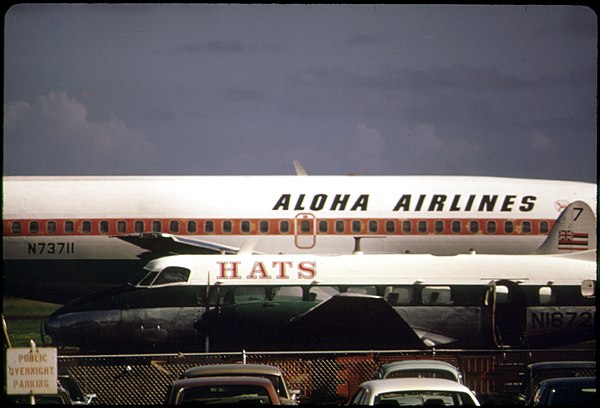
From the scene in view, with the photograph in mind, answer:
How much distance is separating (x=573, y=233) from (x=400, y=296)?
713cm

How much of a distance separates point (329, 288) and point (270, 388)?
12.9 metres

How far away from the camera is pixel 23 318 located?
4397cm

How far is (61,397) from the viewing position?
1513cm

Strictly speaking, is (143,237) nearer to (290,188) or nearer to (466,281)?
(290,188)

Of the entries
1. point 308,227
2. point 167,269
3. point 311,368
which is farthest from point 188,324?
point 308,227

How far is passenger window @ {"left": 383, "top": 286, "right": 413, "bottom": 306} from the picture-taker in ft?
81.7

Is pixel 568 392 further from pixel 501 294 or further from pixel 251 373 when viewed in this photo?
pixel 501 294

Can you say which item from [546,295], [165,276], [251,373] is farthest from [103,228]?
[251,373]

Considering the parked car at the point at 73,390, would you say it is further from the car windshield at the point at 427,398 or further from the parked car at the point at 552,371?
Result: the parked car at the point at 552,371

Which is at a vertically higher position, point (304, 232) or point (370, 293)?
point (304, 232)

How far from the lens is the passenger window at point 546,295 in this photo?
82.8 feet

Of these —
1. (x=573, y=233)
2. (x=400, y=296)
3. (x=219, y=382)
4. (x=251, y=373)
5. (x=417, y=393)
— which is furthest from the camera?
(x=573, y=233)

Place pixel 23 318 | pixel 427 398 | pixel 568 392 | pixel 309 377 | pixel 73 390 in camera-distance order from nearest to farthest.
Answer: pixel 427 398 < pixel 568 392 < pixel 73 390 < pixel 309 377 < pixel 23 318

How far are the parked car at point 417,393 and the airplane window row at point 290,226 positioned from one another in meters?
21.0
